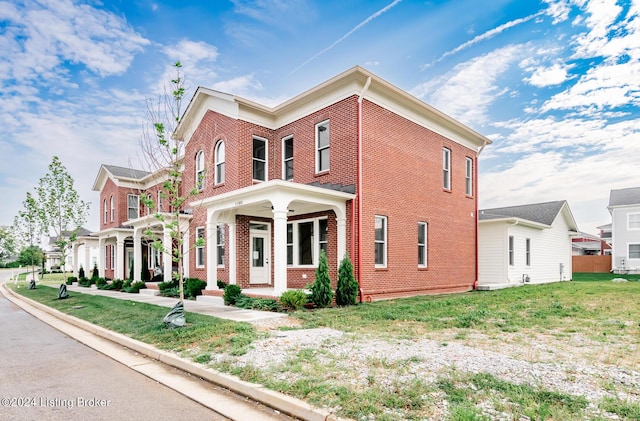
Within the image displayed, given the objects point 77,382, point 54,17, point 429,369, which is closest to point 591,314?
point 429,369

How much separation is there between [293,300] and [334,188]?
4006 mm

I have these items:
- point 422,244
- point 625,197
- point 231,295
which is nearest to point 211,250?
point 231,295

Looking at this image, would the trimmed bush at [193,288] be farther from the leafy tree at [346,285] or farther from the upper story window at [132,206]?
the upper story window at [132,206]

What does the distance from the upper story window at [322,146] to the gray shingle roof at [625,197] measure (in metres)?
32.6

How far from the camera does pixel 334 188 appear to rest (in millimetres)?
13141

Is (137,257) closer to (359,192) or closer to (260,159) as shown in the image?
(260,159)

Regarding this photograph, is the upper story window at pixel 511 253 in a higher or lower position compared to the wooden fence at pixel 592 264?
higher

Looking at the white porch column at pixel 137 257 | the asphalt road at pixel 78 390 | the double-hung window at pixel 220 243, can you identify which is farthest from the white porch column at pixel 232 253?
the white porch column at pixel 137 257

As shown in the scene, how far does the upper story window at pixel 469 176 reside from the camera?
19.1m

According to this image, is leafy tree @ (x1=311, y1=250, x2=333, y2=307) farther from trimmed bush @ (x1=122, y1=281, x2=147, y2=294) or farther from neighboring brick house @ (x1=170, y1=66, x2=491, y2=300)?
trimmed bush @ (x1=122, y1=281, x2=147, y2=294)

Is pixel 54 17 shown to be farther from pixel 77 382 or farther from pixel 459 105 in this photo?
pixel 459 105

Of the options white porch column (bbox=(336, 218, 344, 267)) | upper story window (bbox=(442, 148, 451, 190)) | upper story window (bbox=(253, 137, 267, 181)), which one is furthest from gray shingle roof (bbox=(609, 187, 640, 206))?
upper story window (bbox=(253, 137, 267, 181))

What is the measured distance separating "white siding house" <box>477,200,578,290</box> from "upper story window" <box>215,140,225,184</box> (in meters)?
12.6

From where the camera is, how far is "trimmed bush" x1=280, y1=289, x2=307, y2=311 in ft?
36.1
